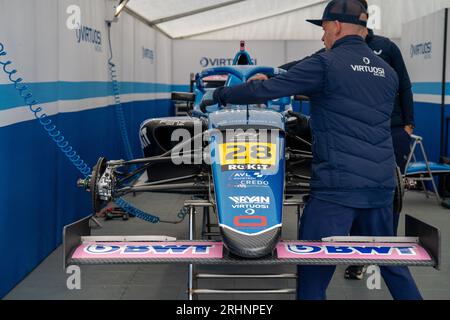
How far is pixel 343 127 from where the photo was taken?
3.08 m

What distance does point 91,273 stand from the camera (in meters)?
4.93

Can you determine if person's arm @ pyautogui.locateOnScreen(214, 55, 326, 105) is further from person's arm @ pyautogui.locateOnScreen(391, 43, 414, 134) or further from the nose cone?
person's arm @ pyautogui.locateOnScreen(391, 43, 414, 134)

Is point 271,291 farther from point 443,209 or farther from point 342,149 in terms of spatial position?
point 443,209

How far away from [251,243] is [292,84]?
74 cm

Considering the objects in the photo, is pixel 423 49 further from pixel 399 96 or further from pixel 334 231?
pixel 334 231

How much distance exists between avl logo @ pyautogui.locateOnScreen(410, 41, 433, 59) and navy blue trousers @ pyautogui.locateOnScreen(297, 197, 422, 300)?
21.5 feet

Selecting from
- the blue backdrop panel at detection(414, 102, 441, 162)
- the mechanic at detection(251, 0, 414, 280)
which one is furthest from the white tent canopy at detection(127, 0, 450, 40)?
the mechanic at detection(251, 0, 414, 280)

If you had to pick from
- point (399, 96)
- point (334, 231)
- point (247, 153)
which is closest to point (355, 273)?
point (399, 96)

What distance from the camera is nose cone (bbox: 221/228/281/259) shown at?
290 centimetres

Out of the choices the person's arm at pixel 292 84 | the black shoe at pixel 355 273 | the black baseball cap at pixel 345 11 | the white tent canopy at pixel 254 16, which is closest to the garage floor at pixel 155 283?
the black shoe at pixel 355 273

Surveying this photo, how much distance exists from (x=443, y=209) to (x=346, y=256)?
18.0 ft

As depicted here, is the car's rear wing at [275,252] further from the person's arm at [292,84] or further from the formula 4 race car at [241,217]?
the person's arm at [292,84]

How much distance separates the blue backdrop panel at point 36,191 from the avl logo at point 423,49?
16.0 ft

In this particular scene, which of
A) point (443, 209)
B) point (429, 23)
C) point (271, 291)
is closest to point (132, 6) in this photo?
point (429, 23)
